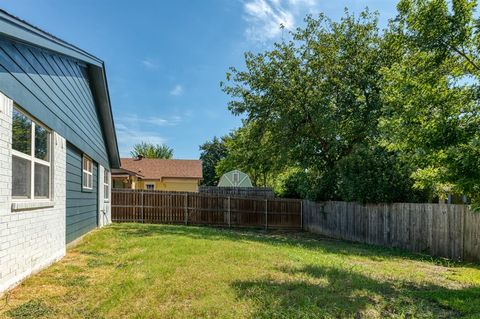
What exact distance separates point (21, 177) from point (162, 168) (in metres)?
25.6

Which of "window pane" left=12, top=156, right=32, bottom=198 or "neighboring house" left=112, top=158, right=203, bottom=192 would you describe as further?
"neighboring house" left=112, top=158, right=203, bottom=192

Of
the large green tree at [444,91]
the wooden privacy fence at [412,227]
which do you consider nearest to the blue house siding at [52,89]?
the large green tree at [444,91]

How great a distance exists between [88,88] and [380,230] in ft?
33.8

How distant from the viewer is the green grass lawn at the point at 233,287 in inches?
164

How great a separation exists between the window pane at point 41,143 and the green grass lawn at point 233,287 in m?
1.93

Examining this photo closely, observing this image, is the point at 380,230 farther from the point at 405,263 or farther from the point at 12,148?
the point at 12,148

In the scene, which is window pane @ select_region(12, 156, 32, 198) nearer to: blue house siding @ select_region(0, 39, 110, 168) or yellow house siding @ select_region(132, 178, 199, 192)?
blue house siding @ select_region(0, 39, 110, 168)

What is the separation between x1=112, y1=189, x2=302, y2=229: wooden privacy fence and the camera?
17.3 meters

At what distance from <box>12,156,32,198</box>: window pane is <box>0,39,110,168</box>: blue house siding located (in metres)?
0.76

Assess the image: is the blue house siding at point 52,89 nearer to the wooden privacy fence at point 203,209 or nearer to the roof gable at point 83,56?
the roof gable at point 83,56

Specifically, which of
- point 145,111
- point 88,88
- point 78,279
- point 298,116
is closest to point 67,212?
point 78,279

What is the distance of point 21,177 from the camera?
16.9 ft

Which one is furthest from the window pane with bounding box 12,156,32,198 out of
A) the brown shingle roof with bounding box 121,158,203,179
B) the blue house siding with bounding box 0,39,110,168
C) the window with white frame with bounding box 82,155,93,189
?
the brown shingle roof with bounding box 121,158,203,179

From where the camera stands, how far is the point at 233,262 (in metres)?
6.98
